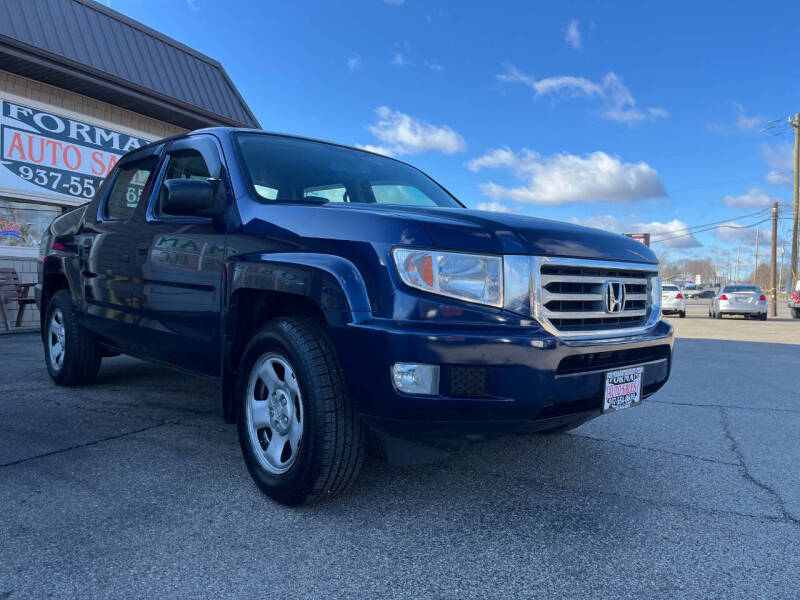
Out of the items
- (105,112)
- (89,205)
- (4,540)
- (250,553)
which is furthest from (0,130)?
(250,553)

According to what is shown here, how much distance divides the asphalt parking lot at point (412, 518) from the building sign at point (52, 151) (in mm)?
7306

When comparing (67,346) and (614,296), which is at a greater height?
(614,296)

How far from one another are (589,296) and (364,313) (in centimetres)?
102

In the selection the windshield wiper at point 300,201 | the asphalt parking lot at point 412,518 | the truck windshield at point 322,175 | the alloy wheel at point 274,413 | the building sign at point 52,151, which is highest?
the building sign at point 52,151

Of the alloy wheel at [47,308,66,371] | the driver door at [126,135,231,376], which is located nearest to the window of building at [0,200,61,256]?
the alloy wheel at [47,308,66,371]

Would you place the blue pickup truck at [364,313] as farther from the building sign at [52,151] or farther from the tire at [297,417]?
the building sign at [52,151]

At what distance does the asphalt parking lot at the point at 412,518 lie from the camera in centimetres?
205

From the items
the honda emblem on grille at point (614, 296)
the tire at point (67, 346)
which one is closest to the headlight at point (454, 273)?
the honda emblem on grille at point (614, 296)

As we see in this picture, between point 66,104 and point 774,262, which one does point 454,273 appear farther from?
point 774,262

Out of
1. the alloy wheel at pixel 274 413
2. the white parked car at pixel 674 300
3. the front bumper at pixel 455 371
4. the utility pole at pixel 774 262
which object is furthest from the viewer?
the utility pole at pixel 774 262

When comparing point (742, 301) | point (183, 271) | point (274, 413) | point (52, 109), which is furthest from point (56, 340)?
point (742, 301)

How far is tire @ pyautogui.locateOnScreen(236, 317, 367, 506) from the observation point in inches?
96.8

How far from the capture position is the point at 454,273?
235 cm

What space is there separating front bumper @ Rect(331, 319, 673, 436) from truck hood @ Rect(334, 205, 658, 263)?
333 mm
